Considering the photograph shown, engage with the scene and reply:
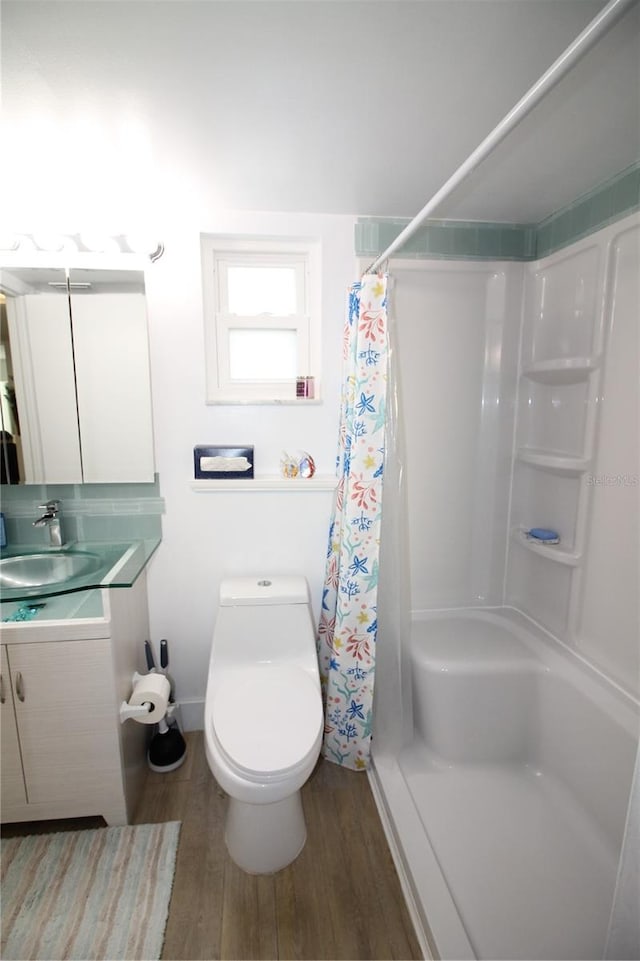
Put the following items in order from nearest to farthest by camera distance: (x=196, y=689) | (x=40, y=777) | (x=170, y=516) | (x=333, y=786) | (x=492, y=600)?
(x=40, y=777) → (x=333, y=786) → (x=170, y=516) → (x=196, y=689) → (x=492, y=600)

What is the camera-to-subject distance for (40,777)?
1.46 metres

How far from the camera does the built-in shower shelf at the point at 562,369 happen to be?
166 centimetres

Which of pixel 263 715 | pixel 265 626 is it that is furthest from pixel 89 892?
pixel 265 626

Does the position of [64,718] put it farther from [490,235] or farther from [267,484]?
[490,235]

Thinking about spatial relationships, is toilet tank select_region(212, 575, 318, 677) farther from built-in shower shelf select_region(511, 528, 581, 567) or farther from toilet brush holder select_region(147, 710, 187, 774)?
built-in shower shelf select_region(511, 528, 581, 567)

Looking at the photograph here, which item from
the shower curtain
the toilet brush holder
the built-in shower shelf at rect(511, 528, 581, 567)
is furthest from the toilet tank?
the built-in shower shelf at rect(511, 528, 581, 567)

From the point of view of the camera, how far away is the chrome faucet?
176 centimetres

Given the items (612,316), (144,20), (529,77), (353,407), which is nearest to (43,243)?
(144,20)

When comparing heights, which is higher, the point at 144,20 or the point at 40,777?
the point at 144,20

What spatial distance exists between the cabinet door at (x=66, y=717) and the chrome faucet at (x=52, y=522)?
531 millimetres

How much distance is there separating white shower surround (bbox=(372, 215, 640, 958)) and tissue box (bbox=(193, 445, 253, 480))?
641 millimetres

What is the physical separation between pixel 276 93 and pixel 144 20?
33cm

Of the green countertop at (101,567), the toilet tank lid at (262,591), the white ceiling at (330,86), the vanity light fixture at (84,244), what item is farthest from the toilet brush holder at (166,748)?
the white ceiling at (330,86)

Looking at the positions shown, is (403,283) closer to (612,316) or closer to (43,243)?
(612,316)
